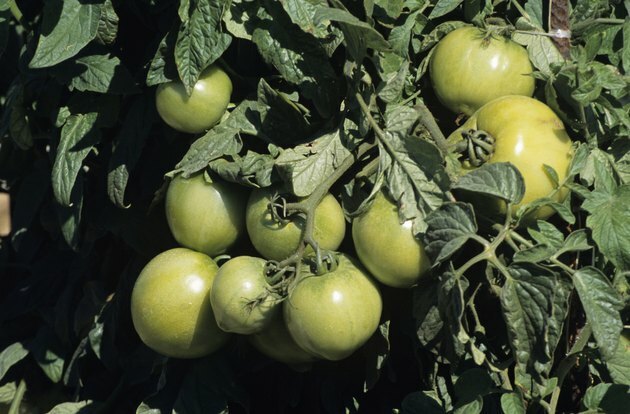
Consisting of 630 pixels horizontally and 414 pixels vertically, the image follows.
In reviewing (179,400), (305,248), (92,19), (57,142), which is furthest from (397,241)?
(57,142)

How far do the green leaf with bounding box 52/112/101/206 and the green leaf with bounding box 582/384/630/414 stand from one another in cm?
100

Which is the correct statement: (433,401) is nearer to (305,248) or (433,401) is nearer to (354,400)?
(354,400)

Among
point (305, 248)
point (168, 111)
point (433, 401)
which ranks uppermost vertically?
point (168, 111)

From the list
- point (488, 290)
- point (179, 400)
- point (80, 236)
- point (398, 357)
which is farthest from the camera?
point (80, 236)

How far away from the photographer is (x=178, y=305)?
1515 millimetres

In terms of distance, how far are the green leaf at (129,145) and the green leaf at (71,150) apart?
0.05m

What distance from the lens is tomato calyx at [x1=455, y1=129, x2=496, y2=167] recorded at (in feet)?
4.71

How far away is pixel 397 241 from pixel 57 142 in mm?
834

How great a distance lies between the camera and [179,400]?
1.66m

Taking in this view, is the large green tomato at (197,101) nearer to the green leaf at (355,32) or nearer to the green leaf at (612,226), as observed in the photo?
the green leaf at (355,32)

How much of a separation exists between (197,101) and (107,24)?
0.26 meters

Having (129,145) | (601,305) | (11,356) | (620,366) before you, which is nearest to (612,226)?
(601,305)

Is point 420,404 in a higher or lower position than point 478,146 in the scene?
lower

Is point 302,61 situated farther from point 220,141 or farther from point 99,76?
point 99,76
